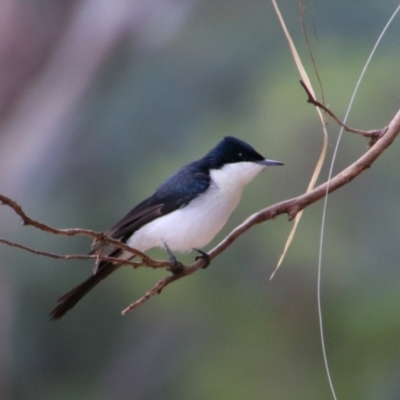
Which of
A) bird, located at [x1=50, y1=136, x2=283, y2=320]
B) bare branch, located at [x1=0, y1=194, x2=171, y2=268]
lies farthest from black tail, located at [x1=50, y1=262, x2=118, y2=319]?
bare branch, located at [x1=0, y1=194, x2=171, y2=268]

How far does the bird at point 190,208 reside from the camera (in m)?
1.29

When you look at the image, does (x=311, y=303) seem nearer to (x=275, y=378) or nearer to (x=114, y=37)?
(x=275, y=378)

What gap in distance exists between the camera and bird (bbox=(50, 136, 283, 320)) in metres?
1.29

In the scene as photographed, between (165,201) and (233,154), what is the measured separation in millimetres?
172

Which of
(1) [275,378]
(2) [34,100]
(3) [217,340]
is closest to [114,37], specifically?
(2) [34,100]

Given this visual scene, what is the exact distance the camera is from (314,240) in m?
1.58

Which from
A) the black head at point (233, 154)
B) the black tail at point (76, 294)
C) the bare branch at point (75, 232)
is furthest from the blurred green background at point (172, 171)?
the bare branch at point (75, 232)

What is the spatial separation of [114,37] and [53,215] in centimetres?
50

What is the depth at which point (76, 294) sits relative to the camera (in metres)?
1.21

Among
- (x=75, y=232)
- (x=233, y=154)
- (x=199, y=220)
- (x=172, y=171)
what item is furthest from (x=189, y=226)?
(x=75, y=232)

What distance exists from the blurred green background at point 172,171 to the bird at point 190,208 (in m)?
0.28

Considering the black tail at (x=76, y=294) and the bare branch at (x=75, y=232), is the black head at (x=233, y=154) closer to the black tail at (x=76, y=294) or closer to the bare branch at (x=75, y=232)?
the black tail at (x=76, y=294)

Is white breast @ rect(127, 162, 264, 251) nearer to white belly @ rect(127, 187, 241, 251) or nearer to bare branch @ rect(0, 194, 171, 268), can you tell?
white belly @ rect(127, 187, 241, 251)

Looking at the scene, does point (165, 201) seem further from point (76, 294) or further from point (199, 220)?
point (76, 294)
